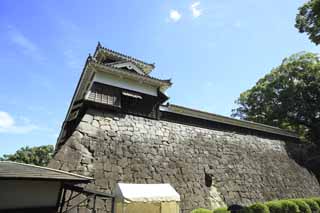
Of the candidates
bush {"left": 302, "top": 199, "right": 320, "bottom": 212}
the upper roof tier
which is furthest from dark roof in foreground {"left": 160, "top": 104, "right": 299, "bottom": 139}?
bush {"left": 302, "top": 199, "right": 320, "bottom": 212}

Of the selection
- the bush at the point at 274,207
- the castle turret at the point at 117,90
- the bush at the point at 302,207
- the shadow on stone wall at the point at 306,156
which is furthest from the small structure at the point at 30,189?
the shadow on stone wall at the point at 306,156

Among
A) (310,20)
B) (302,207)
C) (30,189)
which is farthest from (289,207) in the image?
(30,189)

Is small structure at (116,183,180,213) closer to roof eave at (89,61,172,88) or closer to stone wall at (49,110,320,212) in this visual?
stone wall at (49,110,320,212)

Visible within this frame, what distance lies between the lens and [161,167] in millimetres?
7797

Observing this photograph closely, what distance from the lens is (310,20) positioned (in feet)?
24.5

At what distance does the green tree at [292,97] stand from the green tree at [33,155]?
21.3m

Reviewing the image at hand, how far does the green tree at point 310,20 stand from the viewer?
22.4 feet

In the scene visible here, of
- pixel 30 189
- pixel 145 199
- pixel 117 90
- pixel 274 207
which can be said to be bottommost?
pixel 274 207

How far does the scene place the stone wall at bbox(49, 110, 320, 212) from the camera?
6699 mm

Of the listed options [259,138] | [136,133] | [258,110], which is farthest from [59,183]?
[258,110]

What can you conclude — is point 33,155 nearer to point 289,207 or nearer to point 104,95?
point 104,95

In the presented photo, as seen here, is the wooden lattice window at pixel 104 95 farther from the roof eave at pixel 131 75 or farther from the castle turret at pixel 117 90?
the roof eave at pixel 131 75

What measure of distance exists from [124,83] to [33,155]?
66.1 ft

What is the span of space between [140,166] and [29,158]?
20714 millimetres
